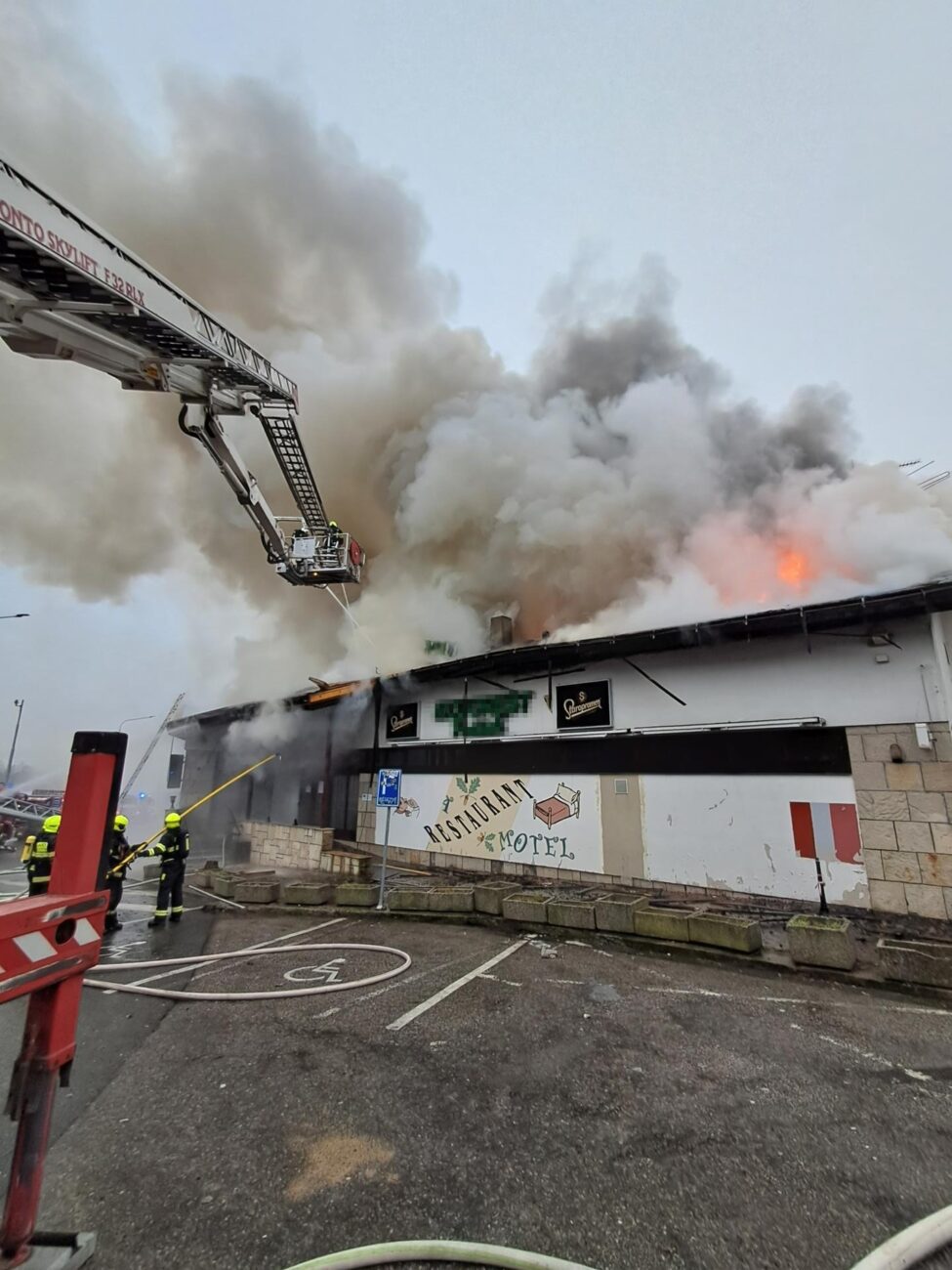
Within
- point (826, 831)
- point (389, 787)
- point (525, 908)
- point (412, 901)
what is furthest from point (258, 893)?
point (826, 831)

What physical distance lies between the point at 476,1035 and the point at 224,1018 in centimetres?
228

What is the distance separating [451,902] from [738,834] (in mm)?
5215

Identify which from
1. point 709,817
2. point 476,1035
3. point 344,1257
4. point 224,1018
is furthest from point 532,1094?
point 709,817

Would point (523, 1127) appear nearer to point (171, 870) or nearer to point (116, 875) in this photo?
point (171, 870)

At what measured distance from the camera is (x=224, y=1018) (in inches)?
190

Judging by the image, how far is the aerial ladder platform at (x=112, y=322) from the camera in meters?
5.84

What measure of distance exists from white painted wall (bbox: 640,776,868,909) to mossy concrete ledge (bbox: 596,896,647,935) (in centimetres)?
289

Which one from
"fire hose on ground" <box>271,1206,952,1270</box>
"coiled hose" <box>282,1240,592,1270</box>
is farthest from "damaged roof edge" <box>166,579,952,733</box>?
"coiled hose" <box>282,1240,592,1270</box>

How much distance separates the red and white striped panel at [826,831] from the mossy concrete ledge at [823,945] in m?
2.78

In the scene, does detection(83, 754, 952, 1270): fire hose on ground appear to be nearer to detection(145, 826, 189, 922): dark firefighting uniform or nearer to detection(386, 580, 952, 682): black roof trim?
detection(145, 826, 189, 922): dark firefighting uniform

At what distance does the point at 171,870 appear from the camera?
8.80 m

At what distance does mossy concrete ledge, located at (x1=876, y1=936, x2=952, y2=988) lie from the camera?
5.63m

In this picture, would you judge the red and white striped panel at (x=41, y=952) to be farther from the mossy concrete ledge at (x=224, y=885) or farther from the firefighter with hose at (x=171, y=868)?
the mossy concrete ledge at (x=224, y=885)

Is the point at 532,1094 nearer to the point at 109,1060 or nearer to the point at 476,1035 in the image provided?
the point at 476,1035
